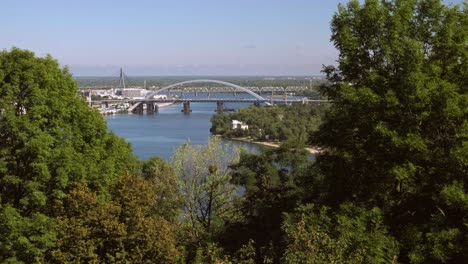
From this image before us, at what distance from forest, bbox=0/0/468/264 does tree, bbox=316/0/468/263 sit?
0.5 inches

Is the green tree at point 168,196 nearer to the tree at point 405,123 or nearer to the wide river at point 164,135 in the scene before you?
the tree at point 405,123

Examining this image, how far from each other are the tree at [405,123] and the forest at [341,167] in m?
0.01

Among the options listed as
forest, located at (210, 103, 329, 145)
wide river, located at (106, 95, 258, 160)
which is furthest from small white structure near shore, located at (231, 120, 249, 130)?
wide river, located at (106, 95, 258, 160)

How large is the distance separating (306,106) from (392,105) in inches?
1574

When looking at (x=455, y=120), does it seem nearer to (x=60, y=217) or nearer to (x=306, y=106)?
(x=60, y=217)

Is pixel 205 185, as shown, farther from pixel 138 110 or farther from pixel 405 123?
pixel 138 110

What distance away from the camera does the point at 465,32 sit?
557cm

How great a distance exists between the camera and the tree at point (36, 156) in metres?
6.04

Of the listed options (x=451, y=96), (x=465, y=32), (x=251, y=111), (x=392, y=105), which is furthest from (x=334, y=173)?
(x=251, y=111)

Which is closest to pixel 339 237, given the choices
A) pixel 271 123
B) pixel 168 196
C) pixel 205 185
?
pixel 168 196

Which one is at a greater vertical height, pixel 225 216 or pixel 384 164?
pixel 384 164

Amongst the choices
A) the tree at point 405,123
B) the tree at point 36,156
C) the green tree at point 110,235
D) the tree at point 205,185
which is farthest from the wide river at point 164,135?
the tree at point 405,123

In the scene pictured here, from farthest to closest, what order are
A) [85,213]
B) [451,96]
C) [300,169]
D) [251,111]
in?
1. [251,111]
2. [300,169]
3. [85,213]
4. [451,96]

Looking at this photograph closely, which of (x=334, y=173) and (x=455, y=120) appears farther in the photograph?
(x=334, y=173)
